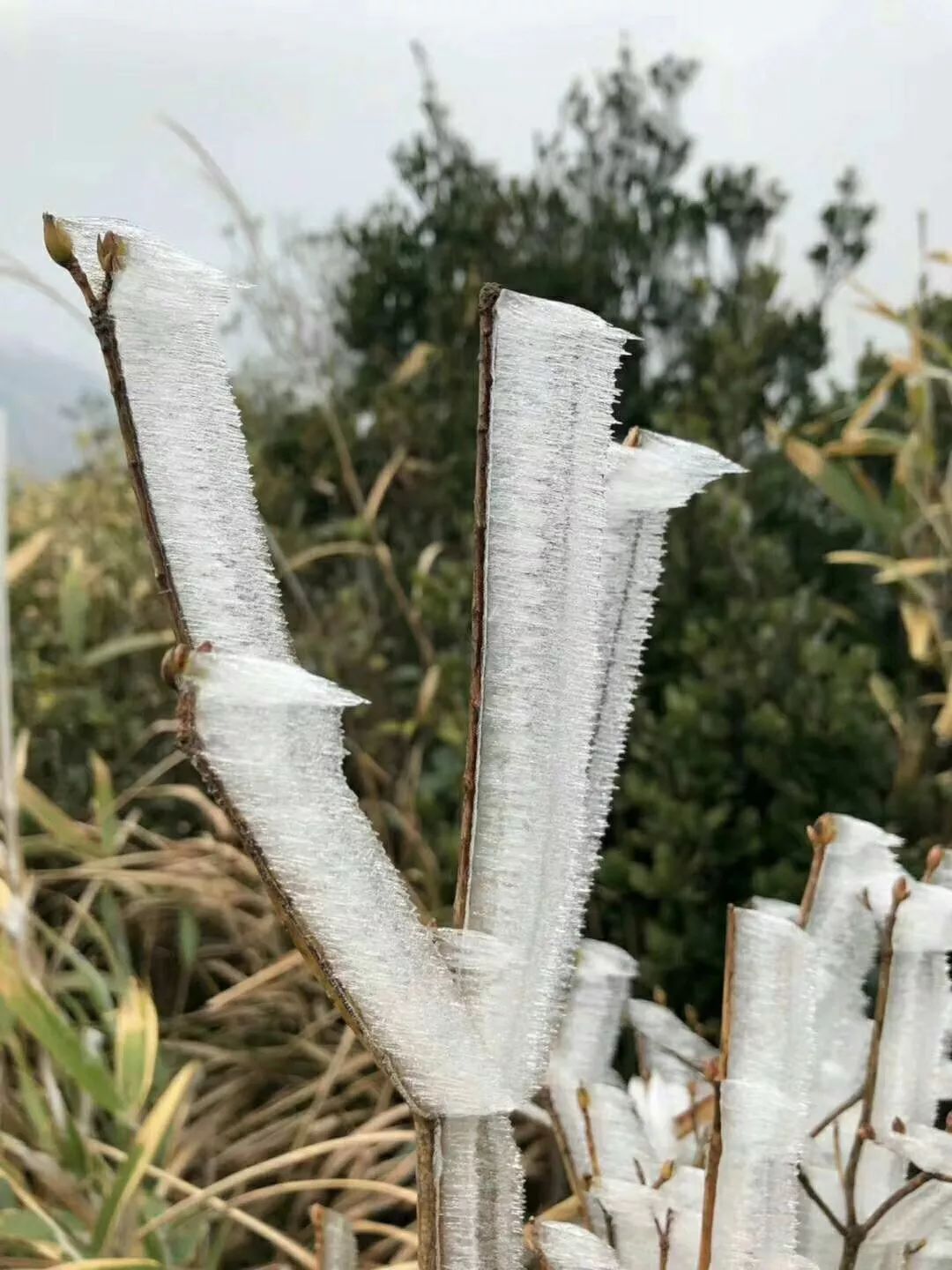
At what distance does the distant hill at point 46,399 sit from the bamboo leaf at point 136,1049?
1689mm

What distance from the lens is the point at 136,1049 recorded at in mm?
511

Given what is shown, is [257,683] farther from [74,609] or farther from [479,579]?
[74,609]

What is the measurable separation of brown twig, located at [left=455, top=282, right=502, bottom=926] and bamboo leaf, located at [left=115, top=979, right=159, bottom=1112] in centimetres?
34

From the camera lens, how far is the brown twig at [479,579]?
21cm

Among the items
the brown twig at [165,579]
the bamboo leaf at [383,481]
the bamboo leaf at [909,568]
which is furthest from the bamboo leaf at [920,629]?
the brown twig at [165,579]

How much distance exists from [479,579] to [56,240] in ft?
0.35

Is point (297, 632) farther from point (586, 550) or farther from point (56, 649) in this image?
point (586, 550)

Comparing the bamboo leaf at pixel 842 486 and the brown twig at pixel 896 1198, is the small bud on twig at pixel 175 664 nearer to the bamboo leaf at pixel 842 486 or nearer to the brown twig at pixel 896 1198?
the brown twig at pixel 896 1198

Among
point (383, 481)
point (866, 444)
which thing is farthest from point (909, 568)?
point (383, 481)

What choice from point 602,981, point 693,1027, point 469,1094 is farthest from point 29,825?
point 469,1094

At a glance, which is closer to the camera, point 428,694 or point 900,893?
point 900,893

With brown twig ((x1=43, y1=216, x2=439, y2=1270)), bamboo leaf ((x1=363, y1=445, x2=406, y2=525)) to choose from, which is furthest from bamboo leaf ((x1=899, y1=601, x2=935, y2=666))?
brown twig ((x1=43, y1=216, x2=439, y2=1270))

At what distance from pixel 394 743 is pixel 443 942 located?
87cm

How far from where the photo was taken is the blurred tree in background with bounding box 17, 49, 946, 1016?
794mm
